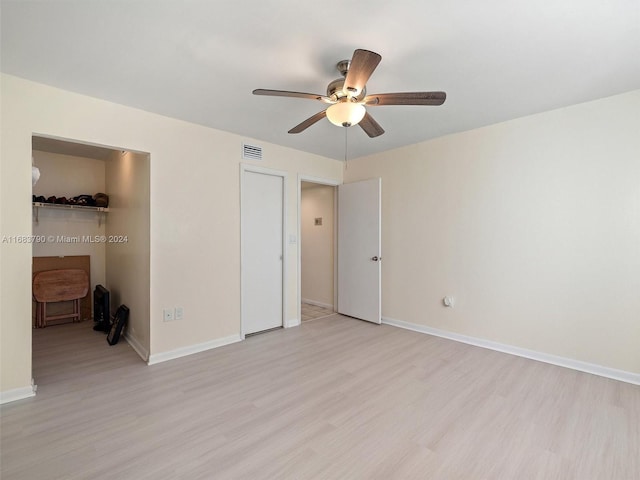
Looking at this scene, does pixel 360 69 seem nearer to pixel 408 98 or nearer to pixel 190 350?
pixel 408 98

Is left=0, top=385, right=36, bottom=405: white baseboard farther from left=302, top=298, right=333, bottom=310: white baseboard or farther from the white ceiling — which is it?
left=302, top=298, right=333, bottom=310: white baseboard

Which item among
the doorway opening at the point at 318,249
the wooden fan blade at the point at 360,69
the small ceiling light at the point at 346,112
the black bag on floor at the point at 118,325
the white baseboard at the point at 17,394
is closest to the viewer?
the wooden fan blade at the point at 360,69

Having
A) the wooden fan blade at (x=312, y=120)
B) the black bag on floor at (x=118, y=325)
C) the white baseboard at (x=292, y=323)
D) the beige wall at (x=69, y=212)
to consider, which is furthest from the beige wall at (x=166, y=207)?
the beige wall at (x=69, y=212)

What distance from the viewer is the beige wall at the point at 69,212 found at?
164 inches

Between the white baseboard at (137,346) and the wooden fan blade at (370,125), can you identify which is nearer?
the wooden fan blade at (370,125)

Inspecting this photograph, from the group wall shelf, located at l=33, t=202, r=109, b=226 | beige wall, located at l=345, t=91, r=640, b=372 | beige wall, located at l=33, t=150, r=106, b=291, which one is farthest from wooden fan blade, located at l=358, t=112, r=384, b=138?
beige wall, located at l=33, t=150, r=106, b=291

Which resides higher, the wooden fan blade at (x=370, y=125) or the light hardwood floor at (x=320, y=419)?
the wooden fan blade at (x=370, y=125)

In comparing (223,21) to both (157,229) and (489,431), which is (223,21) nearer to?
(157,229)

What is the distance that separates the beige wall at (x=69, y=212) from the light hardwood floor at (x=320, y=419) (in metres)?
1.78

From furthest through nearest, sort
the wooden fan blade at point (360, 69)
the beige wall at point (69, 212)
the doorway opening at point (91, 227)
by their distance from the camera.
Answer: the beige wall at point (69, 212), the doorway opening at point (91, 227), the wooden fan blade at point (360, 69)

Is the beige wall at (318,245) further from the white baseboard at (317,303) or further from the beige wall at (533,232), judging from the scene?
the beige wall at (533,232)

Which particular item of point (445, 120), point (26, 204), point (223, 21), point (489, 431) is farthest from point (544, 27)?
point (26, 204)

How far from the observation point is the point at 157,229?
294 centimetres

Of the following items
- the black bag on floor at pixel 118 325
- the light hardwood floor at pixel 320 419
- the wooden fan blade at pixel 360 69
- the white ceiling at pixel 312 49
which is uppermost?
the white ceiling at pixel 312 49
